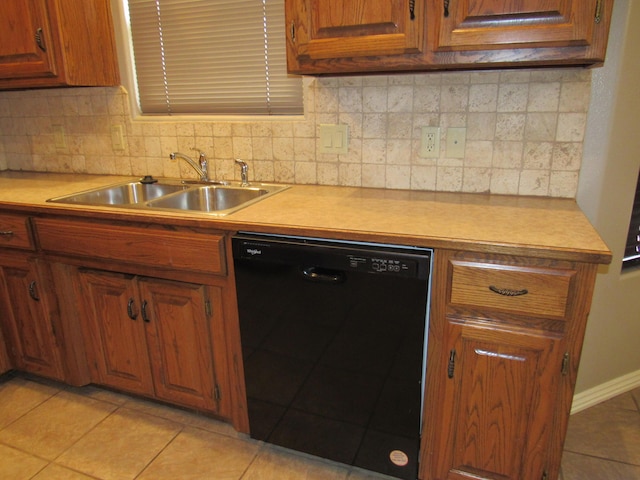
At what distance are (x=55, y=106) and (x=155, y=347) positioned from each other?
154cm

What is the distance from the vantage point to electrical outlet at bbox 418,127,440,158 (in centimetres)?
174

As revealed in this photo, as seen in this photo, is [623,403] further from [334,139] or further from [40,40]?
[40,40]

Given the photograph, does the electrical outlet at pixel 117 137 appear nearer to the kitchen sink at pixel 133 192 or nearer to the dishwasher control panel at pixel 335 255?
the kitchen sink at pixel 133 192

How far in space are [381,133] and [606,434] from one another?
1.49 meters

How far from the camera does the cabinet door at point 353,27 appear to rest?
1.33 meters

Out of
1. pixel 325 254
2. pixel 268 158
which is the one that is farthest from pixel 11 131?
pixel 325 254

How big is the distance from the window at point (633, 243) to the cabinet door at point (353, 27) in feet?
3.95

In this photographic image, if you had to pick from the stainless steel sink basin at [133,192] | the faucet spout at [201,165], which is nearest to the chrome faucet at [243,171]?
the faucet spout at [201,165]

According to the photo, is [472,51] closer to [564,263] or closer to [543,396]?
[564,263]

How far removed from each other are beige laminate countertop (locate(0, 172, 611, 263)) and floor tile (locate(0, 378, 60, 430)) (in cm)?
88

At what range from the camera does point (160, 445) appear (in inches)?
66.6

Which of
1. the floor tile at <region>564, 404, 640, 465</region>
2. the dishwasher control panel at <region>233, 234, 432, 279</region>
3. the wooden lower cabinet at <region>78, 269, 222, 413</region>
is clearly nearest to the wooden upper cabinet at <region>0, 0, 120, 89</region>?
the wooden lower cabinet at <region>78, 269, 222, 413</region>

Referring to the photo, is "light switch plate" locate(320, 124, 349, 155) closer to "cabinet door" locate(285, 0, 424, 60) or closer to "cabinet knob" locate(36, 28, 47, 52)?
"cabinet door" locate(285, 0, 424, 60)

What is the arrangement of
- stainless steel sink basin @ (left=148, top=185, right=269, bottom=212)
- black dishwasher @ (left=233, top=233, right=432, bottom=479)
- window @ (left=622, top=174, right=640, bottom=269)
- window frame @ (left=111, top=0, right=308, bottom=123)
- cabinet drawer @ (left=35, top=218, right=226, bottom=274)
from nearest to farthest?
1. black dishwasher @ (left=233, top=233, right=432, bottom=479)
2. cabinet drawer @ (left=35, top=218, right=226, bottom=274)
3. window @ (left=622, top=174, right=640, bottom=269)
4. stainless steel sink basin @ (left=148, top=185, right=269, bottom=212)
5. window frame @ (left=111, top=0, right=308, bottom=123)
